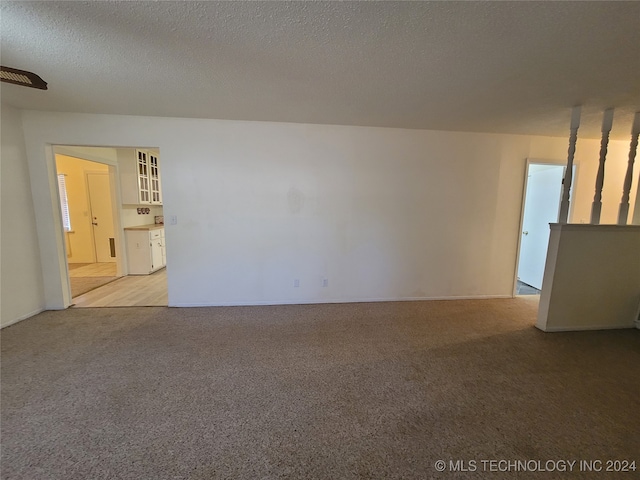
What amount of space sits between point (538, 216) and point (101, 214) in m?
8.53

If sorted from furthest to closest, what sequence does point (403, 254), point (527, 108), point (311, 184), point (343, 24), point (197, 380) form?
point (403, 254)
point (311, 184)
point (527, 108)
point (197, 380)
point (343, 24)

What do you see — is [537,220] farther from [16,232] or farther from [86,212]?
[86,212]

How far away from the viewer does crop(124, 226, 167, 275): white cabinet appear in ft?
15.5

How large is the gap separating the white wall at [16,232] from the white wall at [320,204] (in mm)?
104

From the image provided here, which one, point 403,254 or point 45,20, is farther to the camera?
point 403,254

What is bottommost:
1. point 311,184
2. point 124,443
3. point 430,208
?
point 124,443

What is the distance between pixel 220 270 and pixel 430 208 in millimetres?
2996

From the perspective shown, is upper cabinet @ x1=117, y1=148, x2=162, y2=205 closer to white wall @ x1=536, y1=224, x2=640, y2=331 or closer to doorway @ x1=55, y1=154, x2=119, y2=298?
doorway @ x1=55, y1=154, x2=119, y2=298

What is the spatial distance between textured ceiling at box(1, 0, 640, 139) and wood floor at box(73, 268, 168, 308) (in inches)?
95.2

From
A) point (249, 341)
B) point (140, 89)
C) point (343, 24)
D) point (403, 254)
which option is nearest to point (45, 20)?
point (140, 89)

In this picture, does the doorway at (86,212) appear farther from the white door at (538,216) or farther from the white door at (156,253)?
the white door at (538,216)

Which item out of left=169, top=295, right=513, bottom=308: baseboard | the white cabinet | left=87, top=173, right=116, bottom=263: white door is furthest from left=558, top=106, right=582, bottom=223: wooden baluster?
left=87, top=173, right=116, bottom=263: white door

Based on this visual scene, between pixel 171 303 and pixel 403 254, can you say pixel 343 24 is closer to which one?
pixel 403 254

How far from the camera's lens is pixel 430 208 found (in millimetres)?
3590
